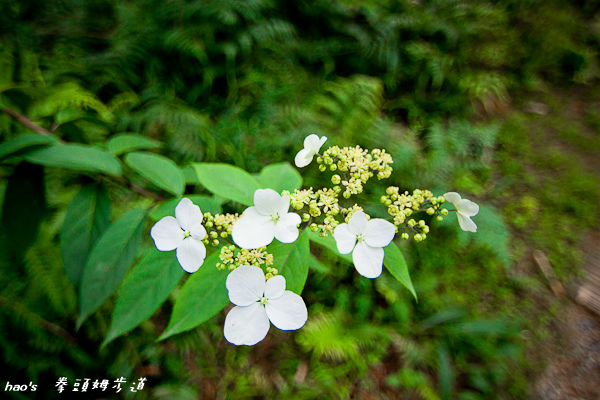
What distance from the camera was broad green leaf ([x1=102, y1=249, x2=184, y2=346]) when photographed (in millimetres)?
835

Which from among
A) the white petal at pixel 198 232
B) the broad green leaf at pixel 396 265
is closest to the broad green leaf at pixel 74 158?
the white petal at pixel 198 232

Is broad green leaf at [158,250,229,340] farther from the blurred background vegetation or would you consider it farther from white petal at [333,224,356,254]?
the blurred background vegetation

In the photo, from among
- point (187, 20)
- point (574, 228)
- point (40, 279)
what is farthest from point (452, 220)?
point (187, 20)

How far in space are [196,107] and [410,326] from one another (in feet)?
9.03

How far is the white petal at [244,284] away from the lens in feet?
2.57

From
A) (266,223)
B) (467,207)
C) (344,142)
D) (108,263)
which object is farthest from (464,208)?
(344,142)

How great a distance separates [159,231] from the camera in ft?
2.89

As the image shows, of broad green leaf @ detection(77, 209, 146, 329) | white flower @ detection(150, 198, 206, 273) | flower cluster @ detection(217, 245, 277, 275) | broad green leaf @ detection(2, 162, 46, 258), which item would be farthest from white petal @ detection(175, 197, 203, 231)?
broad green leaf @ detection(2, 162, 46, 258)

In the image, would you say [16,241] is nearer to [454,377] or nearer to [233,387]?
[233,387]

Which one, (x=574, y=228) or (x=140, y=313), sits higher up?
(x=140, y=313)

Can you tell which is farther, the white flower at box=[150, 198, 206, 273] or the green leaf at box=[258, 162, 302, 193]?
the green leaf at box=[258, 162, 302, 193]

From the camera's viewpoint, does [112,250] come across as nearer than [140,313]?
No

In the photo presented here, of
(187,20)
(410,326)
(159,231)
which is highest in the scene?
(159,231)

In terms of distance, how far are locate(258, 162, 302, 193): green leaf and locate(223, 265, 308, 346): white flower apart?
374 millimetres
